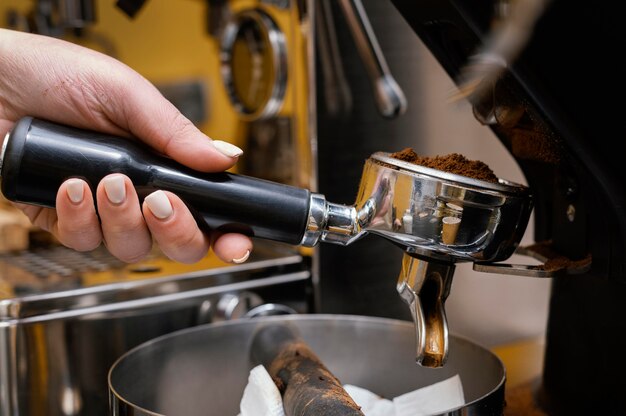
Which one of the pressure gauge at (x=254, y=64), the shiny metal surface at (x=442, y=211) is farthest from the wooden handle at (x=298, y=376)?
the pressure gauge at (x=254, y=64)

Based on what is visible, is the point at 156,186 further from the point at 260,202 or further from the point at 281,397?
the point at 281,397

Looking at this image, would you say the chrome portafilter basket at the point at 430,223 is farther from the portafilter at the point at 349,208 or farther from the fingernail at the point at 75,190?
the fingernail at the point at 75,190

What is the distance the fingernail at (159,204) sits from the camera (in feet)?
1.51

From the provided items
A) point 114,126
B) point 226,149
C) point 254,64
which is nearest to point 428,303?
point 226,149

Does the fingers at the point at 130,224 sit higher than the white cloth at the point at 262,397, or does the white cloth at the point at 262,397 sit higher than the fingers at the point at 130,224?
the fingers at the point at 130,224

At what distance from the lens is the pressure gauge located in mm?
880

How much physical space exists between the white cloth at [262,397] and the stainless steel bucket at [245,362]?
0.07 meters

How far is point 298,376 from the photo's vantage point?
513 mm

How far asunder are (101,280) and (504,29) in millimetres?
471

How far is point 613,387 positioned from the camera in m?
0.49

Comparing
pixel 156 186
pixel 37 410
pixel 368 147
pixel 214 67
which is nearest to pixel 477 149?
pixel 368 147

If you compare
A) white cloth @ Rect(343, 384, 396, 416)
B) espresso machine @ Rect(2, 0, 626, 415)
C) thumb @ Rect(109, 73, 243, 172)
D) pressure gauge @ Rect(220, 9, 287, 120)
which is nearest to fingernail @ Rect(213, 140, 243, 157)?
thumb @ Rect(109, 73, 243, 172)

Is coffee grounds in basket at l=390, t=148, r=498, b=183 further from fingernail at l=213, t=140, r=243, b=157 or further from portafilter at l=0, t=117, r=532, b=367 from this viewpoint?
fingernail at l=213, t=140, r=243, b=157

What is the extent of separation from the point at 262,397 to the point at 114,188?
181mm
